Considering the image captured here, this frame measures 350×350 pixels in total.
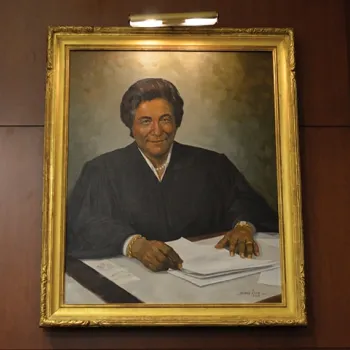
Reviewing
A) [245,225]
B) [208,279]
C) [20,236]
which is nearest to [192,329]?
[208,279]

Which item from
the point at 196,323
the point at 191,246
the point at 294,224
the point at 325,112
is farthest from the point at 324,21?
the point at 196,323

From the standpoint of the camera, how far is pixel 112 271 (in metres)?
2.40

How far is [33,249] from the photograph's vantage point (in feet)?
8.00

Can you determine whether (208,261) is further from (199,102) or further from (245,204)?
(199,102)

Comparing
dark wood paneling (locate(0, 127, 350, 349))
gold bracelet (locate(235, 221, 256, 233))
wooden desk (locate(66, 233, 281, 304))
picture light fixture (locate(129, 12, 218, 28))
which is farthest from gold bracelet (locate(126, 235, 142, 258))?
picture light fixture (locate(129, 12, 218, 28))

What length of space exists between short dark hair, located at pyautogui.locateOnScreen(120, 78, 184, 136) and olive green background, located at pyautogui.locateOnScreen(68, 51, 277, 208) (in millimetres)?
21

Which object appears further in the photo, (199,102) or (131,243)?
(199,102)

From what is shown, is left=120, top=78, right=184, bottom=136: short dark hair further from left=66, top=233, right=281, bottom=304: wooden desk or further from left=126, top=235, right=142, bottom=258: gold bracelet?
left=66, top=233, right=281, bottom=304: wooden desk

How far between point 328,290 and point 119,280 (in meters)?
0.81

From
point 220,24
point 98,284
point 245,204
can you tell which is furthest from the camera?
point 220,24

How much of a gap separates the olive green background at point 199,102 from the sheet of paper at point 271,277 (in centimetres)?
26

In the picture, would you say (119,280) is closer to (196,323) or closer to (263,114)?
(196,323)

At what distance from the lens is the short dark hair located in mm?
2543

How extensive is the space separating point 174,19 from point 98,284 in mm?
1066
